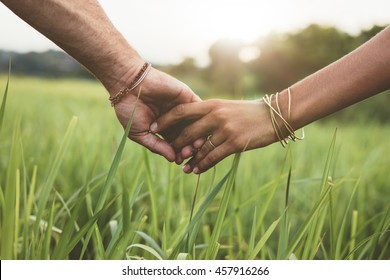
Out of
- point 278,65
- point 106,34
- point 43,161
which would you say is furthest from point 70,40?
point 278,65

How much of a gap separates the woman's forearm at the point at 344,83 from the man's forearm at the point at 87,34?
405mm

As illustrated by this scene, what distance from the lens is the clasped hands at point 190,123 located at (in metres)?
1.13

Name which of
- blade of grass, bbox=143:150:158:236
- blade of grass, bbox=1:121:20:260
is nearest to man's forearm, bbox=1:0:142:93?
blade of grass, bbox=143:150:158:236

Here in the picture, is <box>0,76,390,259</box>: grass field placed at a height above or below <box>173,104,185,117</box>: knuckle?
below

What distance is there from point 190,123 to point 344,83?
40cm

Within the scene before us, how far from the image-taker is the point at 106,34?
3.68 feet

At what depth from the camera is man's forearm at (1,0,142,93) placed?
101cm

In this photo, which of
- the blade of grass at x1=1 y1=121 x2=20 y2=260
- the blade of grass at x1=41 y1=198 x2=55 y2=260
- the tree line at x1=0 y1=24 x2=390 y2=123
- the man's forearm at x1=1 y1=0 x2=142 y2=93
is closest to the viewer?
the blade of grass at x1=1 y1=121 x2=20 y2=260

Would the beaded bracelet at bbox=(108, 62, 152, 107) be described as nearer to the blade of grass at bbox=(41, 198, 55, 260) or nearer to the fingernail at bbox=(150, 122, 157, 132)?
A: the fingernail at bbox=(150, 122, 157, 132)

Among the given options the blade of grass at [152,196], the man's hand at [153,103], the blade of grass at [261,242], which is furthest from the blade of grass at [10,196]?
the man's hand at [153,103]

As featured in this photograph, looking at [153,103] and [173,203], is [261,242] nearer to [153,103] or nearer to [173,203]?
[153,103]

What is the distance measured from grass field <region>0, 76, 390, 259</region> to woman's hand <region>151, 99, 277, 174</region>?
0.09 meters

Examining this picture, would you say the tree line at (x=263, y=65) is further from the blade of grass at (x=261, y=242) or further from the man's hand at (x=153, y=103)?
the blade of grass at (x=261, y=242)
